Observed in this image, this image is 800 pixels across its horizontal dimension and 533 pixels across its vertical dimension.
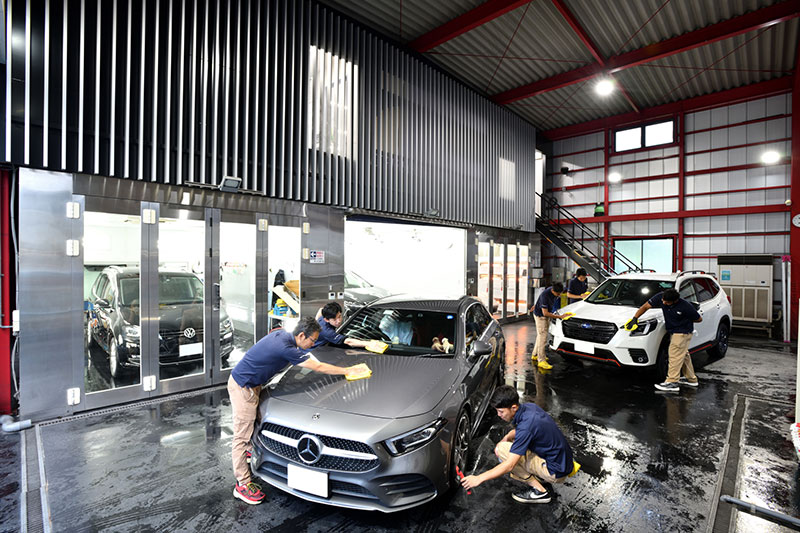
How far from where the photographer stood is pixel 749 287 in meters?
10.0

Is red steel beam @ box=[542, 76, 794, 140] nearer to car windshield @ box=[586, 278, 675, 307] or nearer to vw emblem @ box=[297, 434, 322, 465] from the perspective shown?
car windshield @ box=[586, 278, 675, 307]

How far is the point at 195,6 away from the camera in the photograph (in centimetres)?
495

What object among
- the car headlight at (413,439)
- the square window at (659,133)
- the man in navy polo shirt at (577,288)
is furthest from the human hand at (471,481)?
the square window at (659,133)

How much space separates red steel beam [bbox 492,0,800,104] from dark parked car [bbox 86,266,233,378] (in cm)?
952

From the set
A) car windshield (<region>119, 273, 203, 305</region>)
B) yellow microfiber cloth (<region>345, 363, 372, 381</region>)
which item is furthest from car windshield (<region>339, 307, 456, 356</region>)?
car windshield (<region>119, 273, 203, 305</region>)

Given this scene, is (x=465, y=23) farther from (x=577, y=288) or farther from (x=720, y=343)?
(x=720, y=343)

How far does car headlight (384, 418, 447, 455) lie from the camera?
231cm

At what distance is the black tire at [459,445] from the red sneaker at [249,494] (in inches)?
53.0

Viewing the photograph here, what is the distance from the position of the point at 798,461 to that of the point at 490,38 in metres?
8.36

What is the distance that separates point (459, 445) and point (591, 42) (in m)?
Answer: 9.03

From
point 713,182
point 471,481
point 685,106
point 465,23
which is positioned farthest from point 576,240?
point 471,481

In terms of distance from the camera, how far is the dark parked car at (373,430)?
2.29 metres

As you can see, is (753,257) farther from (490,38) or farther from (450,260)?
(490,38)

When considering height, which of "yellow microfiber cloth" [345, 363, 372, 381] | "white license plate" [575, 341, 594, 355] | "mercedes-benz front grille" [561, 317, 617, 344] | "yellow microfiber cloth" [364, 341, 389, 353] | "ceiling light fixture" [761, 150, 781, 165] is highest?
"ceiling light fixture" [761, 150, 781, 165]
